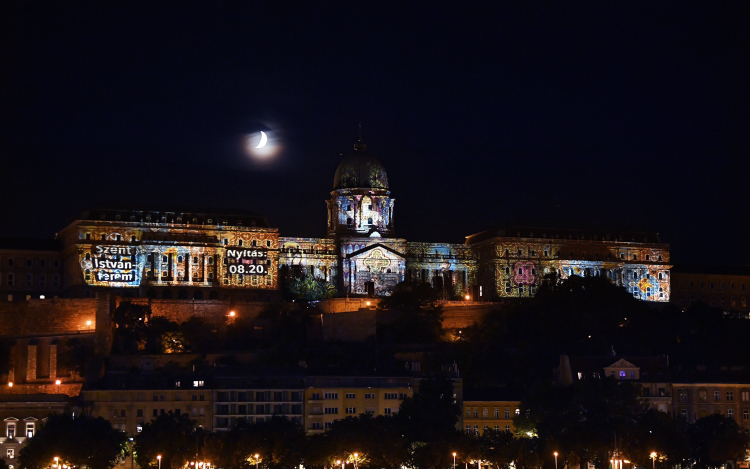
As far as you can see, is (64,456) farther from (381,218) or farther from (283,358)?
(381,218)

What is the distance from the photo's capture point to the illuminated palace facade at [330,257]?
6097 inches

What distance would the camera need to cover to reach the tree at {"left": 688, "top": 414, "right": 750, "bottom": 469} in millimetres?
110625

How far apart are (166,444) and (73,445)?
5889mm

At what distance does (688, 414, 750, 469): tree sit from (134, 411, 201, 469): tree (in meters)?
32.8

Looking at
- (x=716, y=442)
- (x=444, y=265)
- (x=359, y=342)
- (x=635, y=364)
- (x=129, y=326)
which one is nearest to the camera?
(x=716, y=442)

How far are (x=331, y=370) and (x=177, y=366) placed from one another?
14.4 metres

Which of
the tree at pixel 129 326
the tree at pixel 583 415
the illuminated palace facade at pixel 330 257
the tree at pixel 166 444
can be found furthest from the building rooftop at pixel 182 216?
the tree at pixel 583 415

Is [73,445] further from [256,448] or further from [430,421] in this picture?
[430,421]

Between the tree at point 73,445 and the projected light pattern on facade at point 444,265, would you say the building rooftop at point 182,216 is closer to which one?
the projected light pattern on facade at point 444,265

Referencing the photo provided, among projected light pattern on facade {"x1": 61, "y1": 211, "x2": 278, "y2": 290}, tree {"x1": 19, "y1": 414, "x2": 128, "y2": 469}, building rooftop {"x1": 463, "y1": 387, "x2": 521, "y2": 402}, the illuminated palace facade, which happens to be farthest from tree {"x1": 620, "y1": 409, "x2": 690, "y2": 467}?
projected light pattern on facade {"x1": 61, "y1": 211, "x2": 278, "y2": 290}

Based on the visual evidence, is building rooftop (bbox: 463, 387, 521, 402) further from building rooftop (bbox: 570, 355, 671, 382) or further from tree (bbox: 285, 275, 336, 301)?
tree (bbox: 285, 275, 336, 301)

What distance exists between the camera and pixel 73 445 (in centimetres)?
10775

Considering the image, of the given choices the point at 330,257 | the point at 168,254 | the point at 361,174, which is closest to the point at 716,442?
the point at 330,257

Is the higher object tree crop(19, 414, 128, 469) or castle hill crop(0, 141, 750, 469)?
castle hill crop(0, 141, 750, 469)
